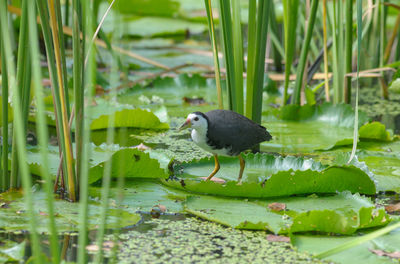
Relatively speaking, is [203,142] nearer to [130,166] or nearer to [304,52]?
[130,166]

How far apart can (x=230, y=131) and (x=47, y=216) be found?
2.94 ft

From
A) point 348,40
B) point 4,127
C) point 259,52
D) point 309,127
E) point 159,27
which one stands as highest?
point 159,27

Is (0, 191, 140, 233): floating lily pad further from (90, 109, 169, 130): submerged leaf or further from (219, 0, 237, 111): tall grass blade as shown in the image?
(90, 109, 169, 130): submerged leaf

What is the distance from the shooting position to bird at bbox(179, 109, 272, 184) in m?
2.59

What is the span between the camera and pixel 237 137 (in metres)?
2.64

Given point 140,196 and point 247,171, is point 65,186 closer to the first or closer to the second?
point 140,196

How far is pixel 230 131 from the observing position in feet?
8.61

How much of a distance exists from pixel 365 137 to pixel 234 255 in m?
1.70

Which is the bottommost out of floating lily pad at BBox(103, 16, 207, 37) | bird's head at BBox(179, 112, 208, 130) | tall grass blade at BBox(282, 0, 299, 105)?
bird's head at BBox(179, 112, 208, 130)

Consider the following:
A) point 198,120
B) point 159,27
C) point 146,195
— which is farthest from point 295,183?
point 159,27

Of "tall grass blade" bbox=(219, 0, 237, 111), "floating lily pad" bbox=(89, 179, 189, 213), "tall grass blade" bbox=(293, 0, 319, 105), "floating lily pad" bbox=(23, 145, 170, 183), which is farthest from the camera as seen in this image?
"tall grass blade" bbox=(293, 0, 319, 105)

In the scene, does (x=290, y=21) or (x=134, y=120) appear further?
(x=134, y=120)

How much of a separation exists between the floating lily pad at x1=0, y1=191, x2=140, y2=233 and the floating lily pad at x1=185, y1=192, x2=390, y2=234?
0.96 ft

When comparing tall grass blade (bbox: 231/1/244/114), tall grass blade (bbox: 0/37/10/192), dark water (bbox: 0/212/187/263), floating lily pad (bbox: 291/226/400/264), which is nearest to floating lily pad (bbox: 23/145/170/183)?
tall grass blade (bbox: 0/37/10/192)
